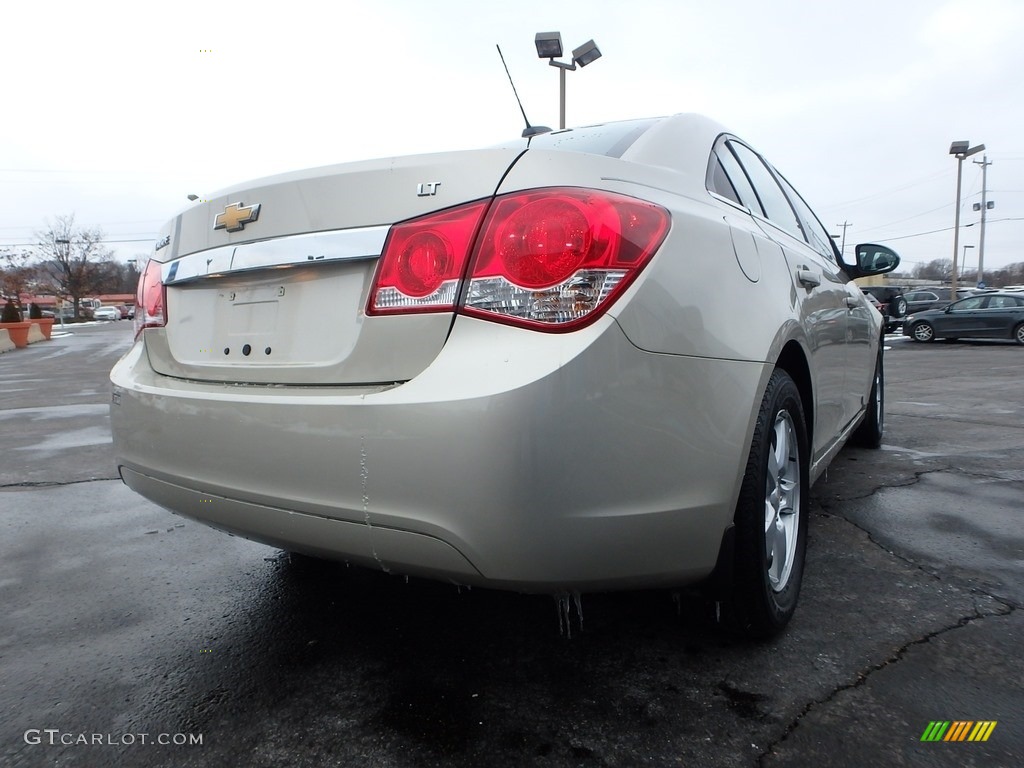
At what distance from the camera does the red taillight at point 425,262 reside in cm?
151

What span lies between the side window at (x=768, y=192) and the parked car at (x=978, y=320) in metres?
19.5

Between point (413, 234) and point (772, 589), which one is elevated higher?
point (413, 234)

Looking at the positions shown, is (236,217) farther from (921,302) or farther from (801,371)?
(921,302)

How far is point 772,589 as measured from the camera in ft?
6.48

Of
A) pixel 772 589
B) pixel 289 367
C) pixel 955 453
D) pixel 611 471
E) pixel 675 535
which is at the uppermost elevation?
pixel 289 367

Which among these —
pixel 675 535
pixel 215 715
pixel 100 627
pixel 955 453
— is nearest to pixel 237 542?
pixel 100 627

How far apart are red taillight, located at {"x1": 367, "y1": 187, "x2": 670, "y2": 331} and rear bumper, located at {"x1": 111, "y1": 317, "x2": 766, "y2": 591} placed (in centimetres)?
6

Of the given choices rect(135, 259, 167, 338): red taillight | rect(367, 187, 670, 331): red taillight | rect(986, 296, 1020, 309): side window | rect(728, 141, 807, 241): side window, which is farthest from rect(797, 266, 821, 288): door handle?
rect(986, 296, 1020, 309): side window

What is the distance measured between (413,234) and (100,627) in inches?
66.5

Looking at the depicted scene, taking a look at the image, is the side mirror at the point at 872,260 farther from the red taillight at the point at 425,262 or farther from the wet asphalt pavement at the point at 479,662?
the red taillight at the point at 425,262

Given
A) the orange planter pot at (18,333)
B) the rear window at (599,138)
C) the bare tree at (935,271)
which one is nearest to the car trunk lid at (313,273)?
the rear window at (599,138)

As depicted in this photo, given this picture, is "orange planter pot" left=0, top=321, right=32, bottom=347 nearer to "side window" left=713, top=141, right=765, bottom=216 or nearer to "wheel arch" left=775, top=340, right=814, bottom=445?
"side window" left=713, top=141, right=765, bottom=216

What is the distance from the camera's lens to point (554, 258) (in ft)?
4.77

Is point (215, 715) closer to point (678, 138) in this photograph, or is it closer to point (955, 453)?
point (678, 138)
